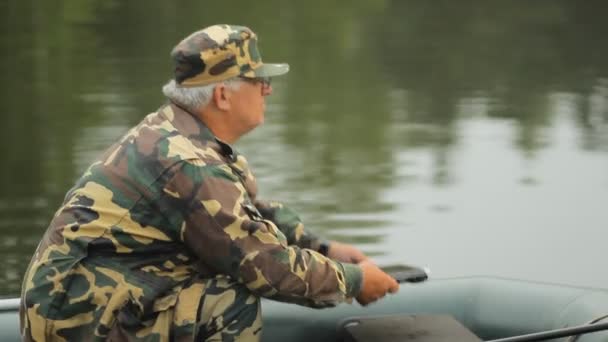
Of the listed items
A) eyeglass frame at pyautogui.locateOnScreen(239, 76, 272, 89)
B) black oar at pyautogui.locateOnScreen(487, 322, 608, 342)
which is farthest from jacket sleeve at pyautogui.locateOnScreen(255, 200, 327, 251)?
black oar at pyautogui.locateOnScreen(487, 322, 608, 342)

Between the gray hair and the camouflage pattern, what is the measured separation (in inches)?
0.9

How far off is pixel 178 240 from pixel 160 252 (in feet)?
0.15

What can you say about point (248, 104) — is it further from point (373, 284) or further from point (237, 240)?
point (373, 284)

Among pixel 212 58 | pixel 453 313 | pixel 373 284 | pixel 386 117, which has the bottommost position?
pixel 386 117

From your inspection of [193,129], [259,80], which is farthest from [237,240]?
[259,80]

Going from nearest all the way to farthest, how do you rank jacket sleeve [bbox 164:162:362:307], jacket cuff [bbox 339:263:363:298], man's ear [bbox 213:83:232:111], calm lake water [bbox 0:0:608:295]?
jacket sleeve [bbox 164:162:362:307], man's ear [bbox 213:83:232:111], jacket cuff [bbox 339:263:363:298], calm lake water [bbox 0:0:608:295]

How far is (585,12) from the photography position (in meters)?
14.2

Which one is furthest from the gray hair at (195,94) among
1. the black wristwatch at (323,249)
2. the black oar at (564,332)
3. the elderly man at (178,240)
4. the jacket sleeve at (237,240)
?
the black oar at (564,332)

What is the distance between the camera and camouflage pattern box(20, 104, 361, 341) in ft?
9.76

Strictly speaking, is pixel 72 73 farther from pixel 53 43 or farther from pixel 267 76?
pixel 267 76

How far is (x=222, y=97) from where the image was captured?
3086 millimetres

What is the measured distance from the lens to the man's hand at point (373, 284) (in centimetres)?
323

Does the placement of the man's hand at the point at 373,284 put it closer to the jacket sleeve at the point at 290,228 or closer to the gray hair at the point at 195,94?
the jacket sleeve at the point at 290,228

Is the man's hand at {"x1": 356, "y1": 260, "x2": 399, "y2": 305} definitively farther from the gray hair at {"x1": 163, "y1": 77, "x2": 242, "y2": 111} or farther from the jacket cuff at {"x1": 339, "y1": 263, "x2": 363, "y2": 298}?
the gray hair at {"x1": 163, "y1": 77, "x2": 242, "y2": 111}
